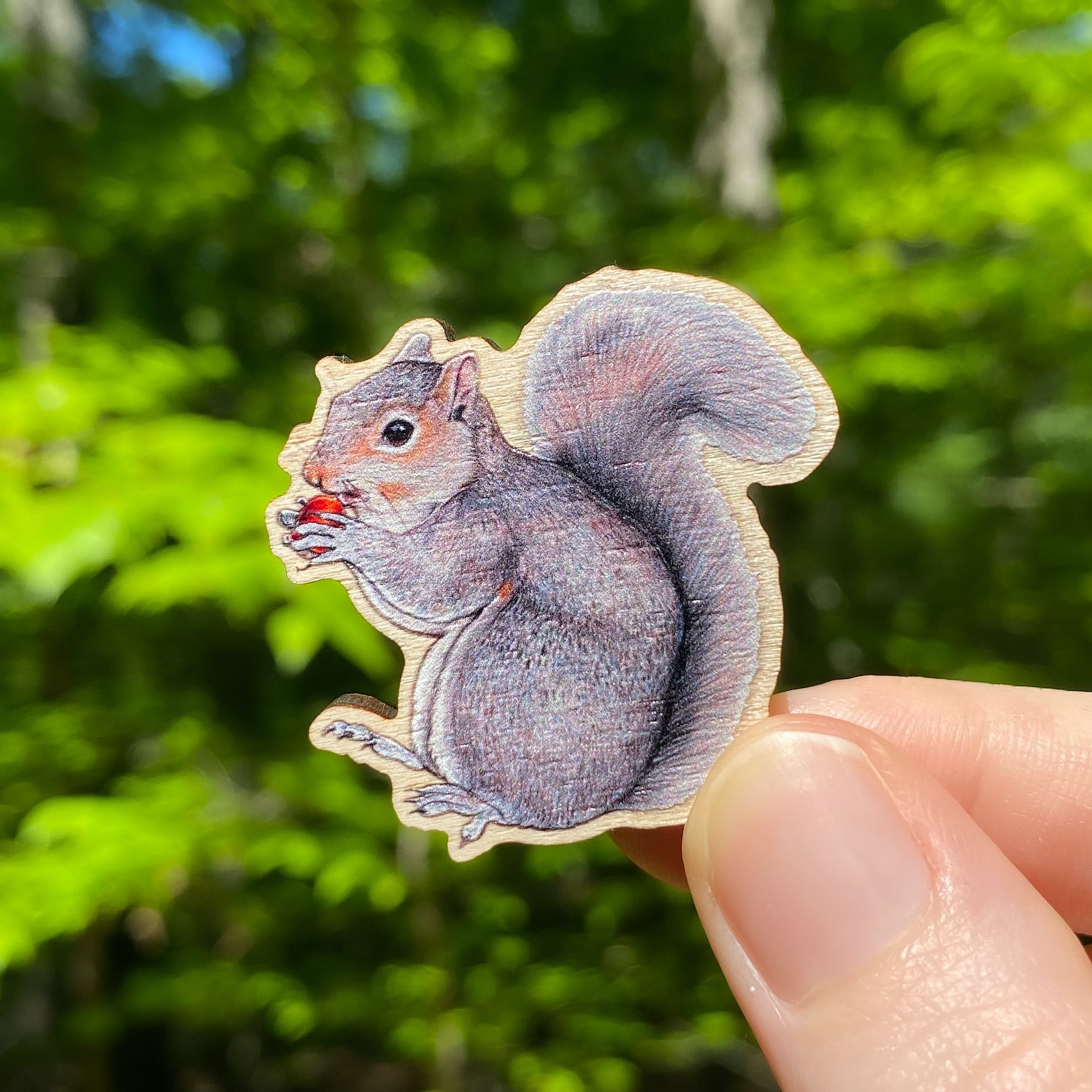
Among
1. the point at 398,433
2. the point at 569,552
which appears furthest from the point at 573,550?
the point at 398,433

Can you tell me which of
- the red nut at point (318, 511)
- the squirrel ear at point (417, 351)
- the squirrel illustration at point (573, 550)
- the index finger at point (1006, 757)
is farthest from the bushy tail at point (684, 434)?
the index finger at point (1006, 757)

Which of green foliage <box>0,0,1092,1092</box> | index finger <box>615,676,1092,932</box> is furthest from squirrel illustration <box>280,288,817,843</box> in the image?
index finger <box>615,676,1092,932</box>

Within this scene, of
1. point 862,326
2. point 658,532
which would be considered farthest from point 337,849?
point 862,326

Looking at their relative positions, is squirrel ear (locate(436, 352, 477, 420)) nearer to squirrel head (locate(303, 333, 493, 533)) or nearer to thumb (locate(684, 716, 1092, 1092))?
squirrel head (locate(303, 333, 493, 533))

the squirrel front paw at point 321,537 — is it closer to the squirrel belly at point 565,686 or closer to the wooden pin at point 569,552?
the wooden pin at point 569,552

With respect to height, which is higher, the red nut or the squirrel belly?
the red nut

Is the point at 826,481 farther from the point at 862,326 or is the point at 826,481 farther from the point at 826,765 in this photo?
the point at 826,765

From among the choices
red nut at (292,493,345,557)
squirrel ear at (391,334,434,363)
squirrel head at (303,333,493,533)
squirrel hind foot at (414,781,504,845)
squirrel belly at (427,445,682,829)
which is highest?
squirrel ear at (391,334,434,363)
